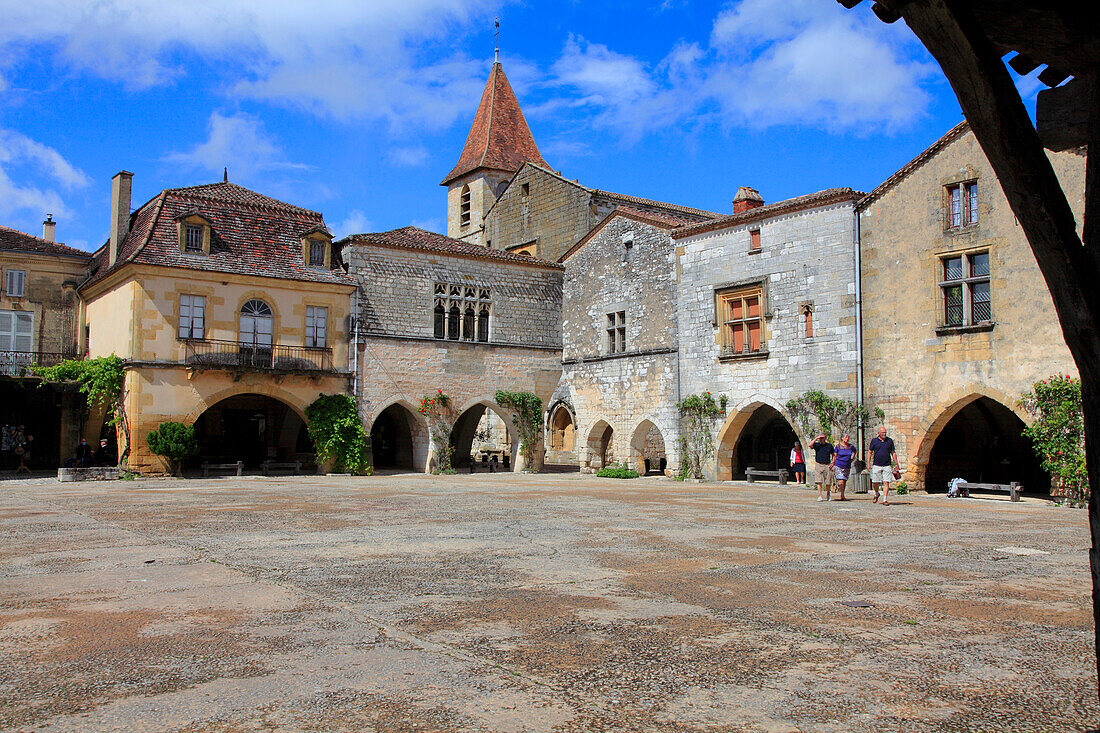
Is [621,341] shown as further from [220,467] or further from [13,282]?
[13,282]

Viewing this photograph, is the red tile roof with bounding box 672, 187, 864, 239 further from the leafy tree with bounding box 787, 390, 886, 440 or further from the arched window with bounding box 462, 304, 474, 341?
the arched window with bounding box 462, 304, 474, 341

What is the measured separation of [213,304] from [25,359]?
760 centimetres

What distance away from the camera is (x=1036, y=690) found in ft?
14.5

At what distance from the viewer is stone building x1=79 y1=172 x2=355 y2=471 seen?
23906 millimetres

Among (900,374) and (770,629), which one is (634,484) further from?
(770,629)

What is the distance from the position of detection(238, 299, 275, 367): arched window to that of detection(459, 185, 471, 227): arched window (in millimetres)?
19922

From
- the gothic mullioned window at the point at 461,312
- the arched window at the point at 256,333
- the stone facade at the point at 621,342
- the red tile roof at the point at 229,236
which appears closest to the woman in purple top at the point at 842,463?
the stone facade at the point at 621,342

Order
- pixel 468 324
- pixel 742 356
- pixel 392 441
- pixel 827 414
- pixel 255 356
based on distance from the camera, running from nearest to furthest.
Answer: pixel 827 414 < pixel 742 356 < pixel 255 356 < pixel 468 324 < pixel 392 441

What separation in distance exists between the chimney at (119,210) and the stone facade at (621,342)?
1355 centimetres

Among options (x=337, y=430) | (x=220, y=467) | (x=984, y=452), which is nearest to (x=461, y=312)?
(x=337, y=430)

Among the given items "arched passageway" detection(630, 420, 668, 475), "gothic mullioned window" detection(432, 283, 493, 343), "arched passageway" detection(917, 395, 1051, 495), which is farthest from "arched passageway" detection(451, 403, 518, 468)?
"arched passageway" detection(917, 395, 1051, 495)

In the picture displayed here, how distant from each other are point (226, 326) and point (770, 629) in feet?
71.7

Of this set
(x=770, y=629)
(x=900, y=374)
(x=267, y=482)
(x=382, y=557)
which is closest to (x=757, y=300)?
(x=900, y=374)

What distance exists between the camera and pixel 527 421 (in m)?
29.0
